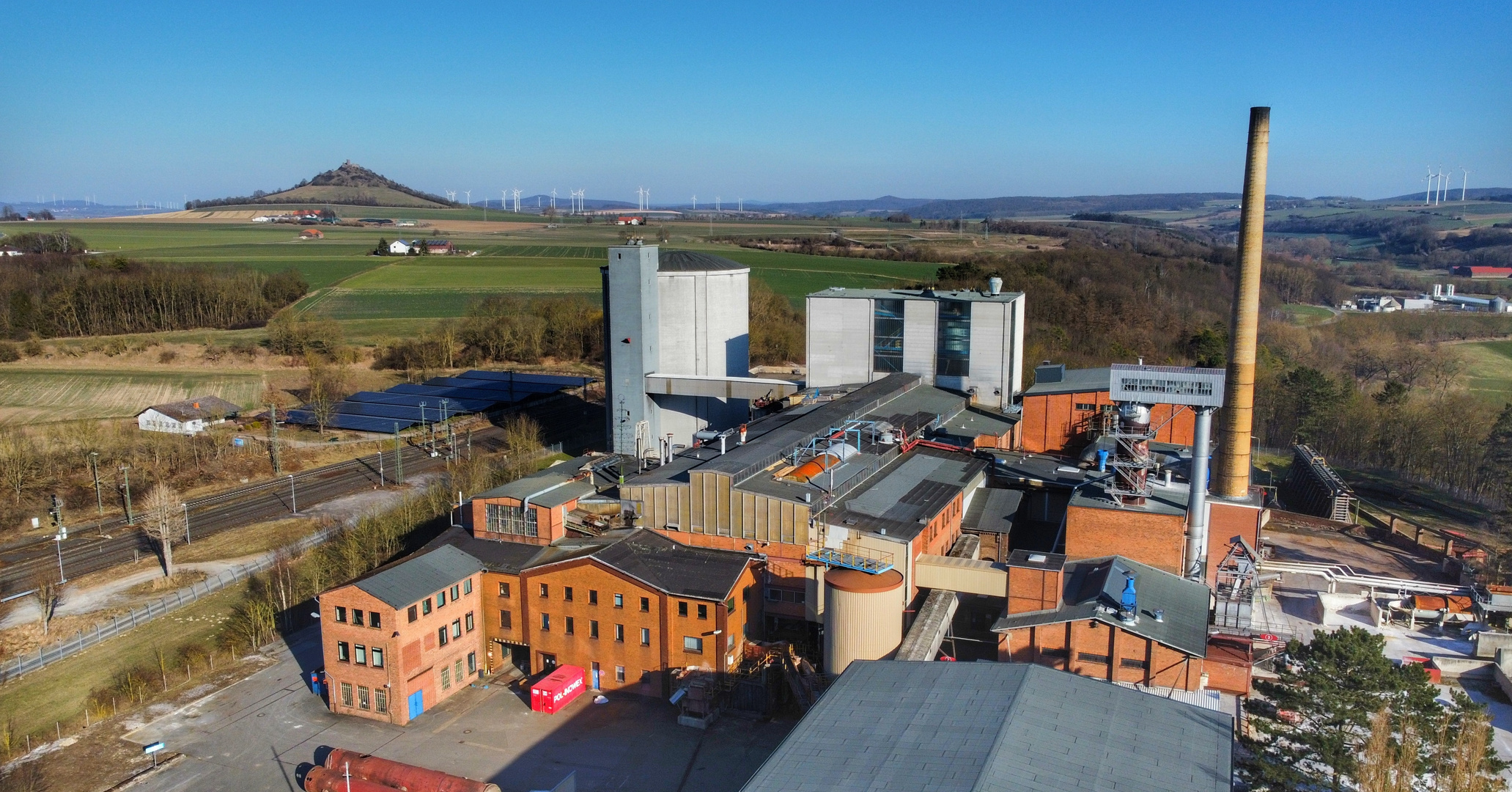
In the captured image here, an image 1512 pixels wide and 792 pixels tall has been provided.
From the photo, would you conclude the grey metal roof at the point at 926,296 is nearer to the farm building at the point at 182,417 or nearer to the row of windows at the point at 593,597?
the row of windows at the point at 593,597

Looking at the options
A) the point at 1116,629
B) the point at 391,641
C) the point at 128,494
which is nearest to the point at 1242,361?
the point at 1116,629

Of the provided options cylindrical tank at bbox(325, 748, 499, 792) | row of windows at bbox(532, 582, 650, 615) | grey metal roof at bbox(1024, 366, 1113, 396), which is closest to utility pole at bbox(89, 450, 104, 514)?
row of windows at bbox(532, 582, 650, 615)

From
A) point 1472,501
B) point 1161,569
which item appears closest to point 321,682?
point 1161,569

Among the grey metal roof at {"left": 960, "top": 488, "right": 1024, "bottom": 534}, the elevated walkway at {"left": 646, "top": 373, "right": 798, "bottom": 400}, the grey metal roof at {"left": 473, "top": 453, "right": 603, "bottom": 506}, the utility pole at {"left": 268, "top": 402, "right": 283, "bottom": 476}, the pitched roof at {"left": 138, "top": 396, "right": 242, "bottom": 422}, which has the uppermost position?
the elevated walkway at {"left": 646, "top": 373, "right": 798, "bottom": 400}

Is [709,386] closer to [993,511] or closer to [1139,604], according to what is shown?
[993,511]

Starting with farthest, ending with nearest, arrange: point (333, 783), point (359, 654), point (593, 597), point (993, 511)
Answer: point (993, 511)
point (593, 597)
point (359, 654)
point (333, 783)

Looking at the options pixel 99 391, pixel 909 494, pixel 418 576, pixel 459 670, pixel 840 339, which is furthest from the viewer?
pixel 99 391

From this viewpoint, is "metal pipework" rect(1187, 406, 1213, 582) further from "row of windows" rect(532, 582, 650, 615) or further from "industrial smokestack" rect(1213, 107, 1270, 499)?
"row of windows" rect(532, 582, 650, 615)
